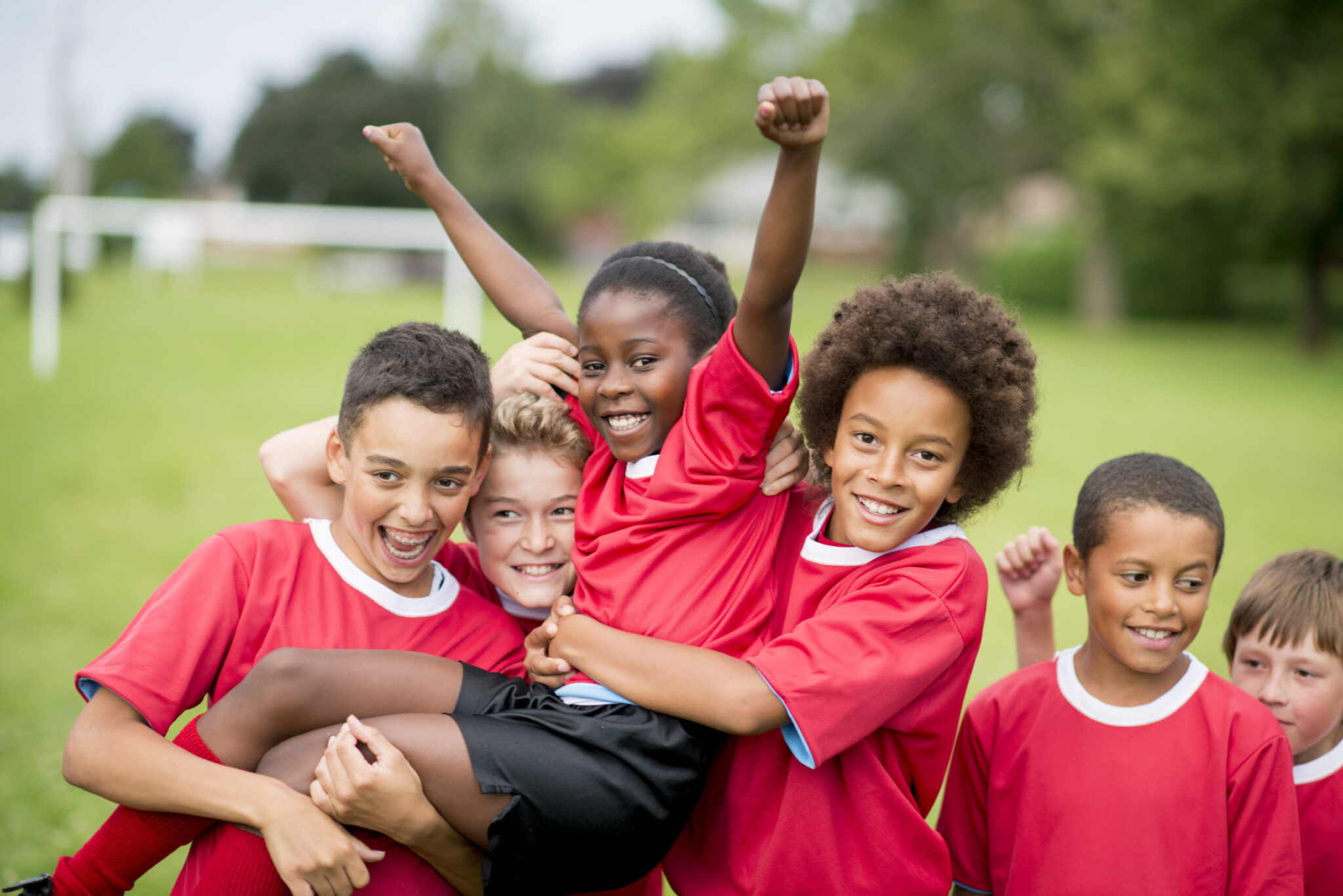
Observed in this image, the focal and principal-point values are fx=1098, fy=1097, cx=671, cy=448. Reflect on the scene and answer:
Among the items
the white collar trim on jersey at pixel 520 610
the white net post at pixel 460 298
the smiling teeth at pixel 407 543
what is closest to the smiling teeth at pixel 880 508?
the white collar trim on jersey at pixel 520 610

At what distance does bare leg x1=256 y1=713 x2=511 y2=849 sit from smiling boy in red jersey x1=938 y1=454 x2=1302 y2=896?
1.06 metres

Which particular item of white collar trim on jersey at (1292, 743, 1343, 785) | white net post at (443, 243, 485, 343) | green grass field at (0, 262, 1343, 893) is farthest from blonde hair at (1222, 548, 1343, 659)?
white net post at (443, 243, 485, 343)

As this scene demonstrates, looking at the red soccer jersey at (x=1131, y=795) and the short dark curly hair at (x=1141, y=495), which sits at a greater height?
the short dark curly hair at (x=1141, y=495)

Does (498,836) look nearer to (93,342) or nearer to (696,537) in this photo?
(696,537)

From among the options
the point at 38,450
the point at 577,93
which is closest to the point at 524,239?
the point at 577,93

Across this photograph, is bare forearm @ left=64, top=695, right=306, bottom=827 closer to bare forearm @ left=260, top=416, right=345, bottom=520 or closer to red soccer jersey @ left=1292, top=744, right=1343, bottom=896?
bare forearm @ left=260, top=416, right=345, bottom=520

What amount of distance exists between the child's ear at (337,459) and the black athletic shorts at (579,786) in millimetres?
568

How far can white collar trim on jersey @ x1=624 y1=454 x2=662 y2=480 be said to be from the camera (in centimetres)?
223

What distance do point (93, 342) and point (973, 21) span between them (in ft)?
70.6

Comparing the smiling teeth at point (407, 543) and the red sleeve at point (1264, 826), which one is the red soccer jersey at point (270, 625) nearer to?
the smiling teeth at point (407, 543)

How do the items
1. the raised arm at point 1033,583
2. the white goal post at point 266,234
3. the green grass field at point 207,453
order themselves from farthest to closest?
the white goal post at point 266,234 → the green grass field at point 207,453 → the raised arm at point 1033,583

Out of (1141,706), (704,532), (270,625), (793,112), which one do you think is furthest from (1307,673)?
(270,625)

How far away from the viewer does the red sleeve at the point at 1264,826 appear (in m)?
1.98

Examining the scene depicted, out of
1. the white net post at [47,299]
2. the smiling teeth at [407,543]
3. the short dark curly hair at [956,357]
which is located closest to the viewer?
the short dark curly hair at [956,357]
